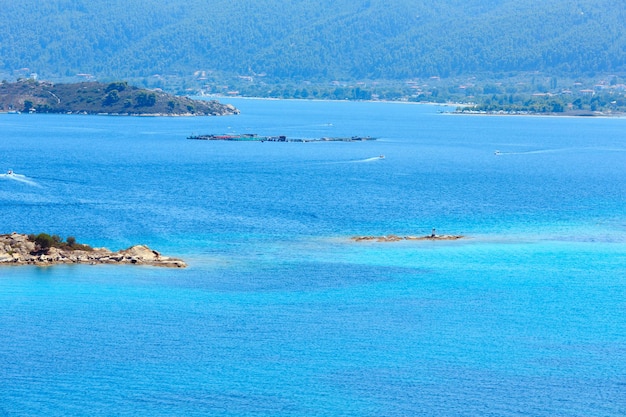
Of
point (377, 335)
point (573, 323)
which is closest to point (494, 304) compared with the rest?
point (573, 323)

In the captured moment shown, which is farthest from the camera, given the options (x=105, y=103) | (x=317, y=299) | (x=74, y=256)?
(x=105, y=103)

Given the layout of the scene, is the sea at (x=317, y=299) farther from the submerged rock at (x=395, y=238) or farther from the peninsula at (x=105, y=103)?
the peninsula at (x=105, y=103)

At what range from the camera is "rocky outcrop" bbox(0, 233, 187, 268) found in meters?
52.6

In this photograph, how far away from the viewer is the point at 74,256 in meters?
53.2

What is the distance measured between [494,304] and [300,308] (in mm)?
8433

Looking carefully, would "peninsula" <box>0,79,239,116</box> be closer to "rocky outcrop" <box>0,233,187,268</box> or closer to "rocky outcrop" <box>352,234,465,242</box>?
"rocky outcrop" <box>352,234,465,242</box>

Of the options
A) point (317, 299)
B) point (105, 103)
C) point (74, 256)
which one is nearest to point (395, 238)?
point (317, 299)

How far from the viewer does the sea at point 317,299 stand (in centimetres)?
3431

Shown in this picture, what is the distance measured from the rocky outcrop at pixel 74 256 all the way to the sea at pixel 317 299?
1.05m

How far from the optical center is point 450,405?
33.2 meters

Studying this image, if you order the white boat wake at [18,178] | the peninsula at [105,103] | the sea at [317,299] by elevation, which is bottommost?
the sea at [317,299]

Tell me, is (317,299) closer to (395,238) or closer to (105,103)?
(395,238)

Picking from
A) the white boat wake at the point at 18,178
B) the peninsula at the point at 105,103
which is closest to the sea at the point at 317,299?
the white boat wake at the point at 18,178

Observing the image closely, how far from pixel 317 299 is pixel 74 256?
46.8 ft
